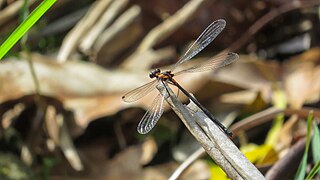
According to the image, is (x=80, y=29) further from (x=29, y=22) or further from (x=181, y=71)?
(x=29, y=22)

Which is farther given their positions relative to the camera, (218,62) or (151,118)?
(218,62)

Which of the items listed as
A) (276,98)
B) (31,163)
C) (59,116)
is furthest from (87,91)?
(276,98)

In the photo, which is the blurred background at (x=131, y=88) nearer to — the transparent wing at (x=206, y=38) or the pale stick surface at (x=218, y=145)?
the transparent wing at (x=206, y=38)

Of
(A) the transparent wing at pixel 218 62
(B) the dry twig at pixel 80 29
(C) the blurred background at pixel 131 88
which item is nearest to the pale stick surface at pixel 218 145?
(A) the transparent wing at pixel 218 62

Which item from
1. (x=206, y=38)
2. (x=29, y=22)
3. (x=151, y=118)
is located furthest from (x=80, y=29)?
(x=29, y=22)

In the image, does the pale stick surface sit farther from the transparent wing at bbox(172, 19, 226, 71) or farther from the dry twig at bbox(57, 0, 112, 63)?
the dry twig at bbox(57, 0, 112, 63)

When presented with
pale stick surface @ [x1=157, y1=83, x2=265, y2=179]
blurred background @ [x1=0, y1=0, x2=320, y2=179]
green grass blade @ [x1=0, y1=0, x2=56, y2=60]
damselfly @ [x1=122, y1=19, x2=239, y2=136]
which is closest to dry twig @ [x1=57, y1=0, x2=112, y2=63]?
blurred background @ [x1=0, y1=0, x2=320, y2=179]

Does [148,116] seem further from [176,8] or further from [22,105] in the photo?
[176,8]
